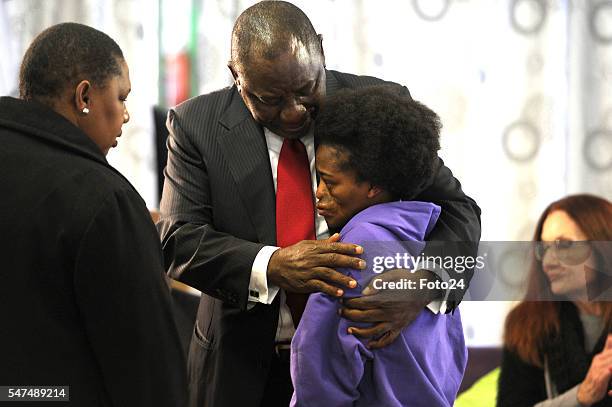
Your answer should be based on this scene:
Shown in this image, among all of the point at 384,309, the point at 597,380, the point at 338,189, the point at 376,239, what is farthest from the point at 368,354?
the point at 597,380

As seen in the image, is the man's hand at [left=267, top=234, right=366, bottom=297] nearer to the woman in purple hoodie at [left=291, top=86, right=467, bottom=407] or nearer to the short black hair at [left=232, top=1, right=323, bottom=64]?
the woman in purple hoodie at [left=291, top=86, right=467, bottom=407]

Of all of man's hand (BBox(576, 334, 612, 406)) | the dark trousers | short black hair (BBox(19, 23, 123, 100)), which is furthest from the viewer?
man's hand (BBox(576, 334, 612, 406))

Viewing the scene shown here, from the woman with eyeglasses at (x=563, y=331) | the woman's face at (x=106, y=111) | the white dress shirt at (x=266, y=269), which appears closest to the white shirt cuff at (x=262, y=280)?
the white dress shirt at (x=266, y=269)

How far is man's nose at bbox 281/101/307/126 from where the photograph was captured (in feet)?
5.94

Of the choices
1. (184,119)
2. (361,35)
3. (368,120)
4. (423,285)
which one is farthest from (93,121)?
(361,35)

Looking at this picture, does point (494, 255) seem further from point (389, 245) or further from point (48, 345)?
point (48, 345)

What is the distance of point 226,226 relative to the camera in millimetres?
1873

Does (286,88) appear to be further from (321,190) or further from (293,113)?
(321,190)

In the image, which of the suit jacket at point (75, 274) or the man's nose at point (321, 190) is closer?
the suit jacket at point (75, 274)

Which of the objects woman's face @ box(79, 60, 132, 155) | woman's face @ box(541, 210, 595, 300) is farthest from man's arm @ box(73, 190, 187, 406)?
woman's face @ box(541, 210, 595, 300)

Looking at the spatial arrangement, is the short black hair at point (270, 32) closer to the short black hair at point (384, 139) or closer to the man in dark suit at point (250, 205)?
the man in dark suit at point (250, 205)

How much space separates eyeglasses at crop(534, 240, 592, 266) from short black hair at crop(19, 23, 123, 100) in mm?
1105

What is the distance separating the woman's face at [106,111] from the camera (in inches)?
61.8

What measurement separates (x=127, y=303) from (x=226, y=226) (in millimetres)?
435
